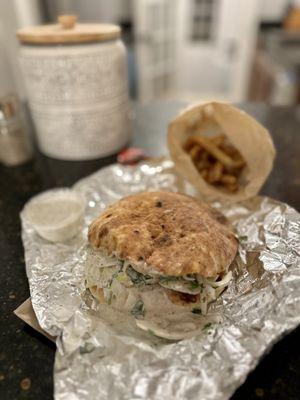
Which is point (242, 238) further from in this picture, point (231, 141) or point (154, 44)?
point (154, 44)

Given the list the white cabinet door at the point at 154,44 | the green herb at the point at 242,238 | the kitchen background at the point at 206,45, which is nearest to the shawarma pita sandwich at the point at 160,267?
the green herb at the point at 242,238

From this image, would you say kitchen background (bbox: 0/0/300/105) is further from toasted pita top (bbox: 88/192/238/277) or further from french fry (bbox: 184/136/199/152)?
toasted pita top (bbox: 88/192/238/277)

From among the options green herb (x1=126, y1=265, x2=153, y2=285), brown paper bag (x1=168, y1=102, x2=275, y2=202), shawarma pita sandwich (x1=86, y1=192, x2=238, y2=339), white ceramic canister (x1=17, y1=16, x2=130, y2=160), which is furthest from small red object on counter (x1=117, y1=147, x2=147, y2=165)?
green herb (x1=126, y1=265, x2=153, y2=285)

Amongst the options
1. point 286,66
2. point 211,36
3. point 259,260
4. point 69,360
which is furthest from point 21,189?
point 211,36

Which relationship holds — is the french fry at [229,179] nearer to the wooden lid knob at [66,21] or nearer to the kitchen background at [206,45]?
the wooden lid knob at [66,21]

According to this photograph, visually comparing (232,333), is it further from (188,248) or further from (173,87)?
(173,87)

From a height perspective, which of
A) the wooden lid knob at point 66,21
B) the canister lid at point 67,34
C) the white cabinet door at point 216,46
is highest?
the wooden lid knob at point 66,21
